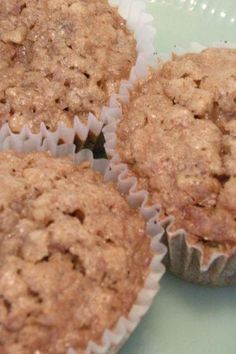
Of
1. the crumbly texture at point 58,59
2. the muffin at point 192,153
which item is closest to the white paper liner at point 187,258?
the muffin at point 192,153

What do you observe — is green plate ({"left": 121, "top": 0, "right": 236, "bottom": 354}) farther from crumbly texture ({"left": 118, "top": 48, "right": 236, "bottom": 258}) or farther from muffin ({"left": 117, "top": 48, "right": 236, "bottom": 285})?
crumbly texture ({"left": 118, "top": 48, "right": 236, "bottom": 258})

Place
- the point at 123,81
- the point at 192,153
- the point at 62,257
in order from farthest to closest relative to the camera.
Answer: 1. the point at 123,81
2. the point at 192,153
3. the point at 62,257

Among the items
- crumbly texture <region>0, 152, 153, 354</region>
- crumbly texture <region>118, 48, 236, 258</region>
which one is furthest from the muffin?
crumbly texture <region>0, 152, 153, 354</region>

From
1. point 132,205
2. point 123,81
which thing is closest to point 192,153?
point 132,205

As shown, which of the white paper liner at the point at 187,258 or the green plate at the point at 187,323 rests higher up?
the white paper liner at the point at 187,258

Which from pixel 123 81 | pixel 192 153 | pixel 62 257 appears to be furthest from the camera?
pixel 123 81

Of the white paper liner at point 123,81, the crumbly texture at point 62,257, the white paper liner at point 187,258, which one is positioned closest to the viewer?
the crumbly texture at point 62,257

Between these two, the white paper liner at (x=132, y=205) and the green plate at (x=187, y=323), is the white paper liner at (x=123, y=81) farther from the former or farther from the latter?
the green plate at (x=187, y=323)

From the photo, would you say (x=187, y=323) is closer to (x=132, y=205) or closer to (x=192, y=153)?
(x=132, y=205)

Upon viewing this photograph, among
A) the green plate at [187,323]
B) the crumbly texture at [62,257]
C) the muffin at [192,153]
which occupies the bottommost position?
the green plate at [187,323]
